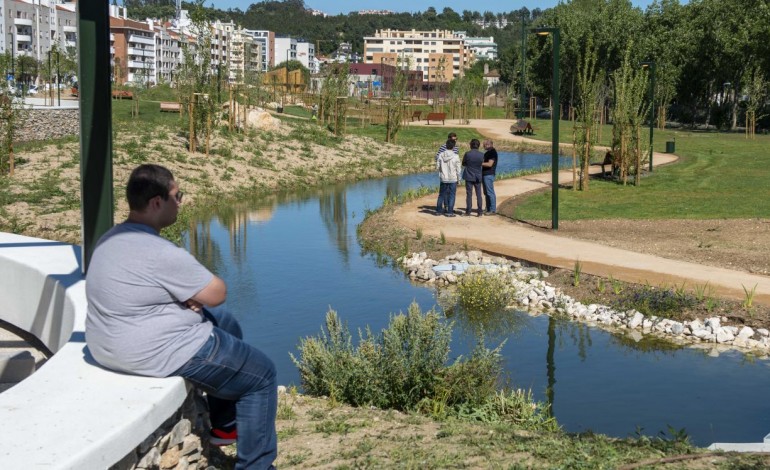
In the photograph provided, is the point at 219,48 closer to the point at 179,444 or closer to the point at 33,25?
the point at 179,444

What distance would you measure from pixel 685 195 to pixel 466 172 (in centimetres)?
678

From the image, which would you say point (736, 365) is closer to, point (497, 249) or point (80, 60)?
point (497, 249)

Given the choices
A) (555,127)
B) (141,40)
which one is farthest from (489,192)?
(141,40)

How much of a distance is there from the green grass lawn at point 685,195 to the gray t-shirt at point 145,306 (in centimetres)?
1525

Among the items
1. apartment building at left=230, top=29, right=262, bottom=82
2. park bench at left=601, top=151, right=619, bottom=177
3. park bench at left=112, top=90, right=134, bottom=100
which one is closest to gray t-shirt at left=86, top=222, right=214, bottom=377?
park bench at left=601, top=151, right=619, bottom=177

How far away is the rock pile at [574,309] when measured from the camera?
1120 cm

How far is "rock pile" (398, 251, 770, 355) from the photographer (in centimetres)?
1120

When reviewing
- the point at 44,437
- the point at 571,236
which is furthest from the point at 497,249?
the point at 44,437

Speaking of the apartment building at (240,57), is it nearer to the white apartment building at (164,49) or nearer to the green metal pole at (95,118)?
the green metal pole at (95,118)

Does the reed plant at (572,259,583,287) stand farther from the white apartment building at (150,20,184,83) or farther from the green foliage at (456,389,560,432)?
the white apartment building at (150,20,184,83)

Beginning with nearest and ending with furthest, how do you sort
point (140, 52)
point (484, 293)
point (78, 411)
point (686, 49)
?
1. point (78, 411)
2. point (484, 293)
3. point (686, 49)
4. point (140, 52)

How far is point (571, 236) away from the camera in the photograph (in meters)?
17.3

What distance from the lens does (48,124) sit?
106 feet

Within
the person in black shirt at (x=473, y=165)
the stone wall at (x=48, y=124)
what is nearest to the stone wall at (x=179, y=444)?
the person in black shirt at (x=473, y=165)
